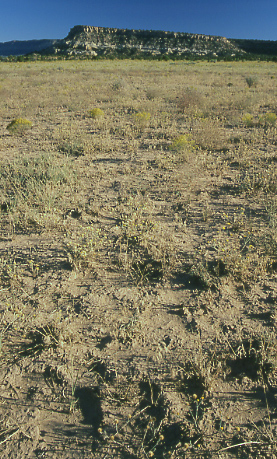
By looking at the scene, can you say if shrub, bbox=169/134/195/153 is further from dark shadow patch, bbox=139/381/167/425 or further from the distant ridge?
the distant ridge

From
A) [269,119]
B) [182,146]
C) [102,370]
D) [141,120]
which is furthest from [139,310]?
[269,119]

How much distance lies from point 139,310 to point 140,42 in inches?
3439

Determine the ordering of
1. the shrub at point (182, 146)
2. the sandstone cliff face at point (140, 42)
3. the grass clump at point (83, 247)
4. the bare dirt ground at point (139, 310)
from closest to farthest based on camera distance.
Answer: the bare dirt ground at point (139, 310) → the grass clump at point (83, 247) → the shrub at point (182, 146) → the sandstone cliff face at point (140, 42)

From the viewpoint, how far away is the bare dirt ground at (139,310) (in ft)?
6.09

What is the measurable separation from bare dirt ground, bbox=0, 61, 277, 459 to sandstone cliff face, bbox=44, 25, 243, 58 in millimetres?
71693

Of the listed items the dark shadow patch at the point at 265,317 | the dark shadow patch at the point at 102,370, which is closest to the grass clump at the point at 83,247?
the dark shadow patch at the point at 102,370

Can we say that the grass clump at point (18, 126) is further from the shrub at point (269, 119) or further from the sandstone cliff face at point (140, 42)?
the sandstone cliff face at point (140, 42)

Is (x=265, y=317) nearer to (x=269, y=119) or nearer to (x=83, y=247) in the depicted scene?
(x=83, y=247)

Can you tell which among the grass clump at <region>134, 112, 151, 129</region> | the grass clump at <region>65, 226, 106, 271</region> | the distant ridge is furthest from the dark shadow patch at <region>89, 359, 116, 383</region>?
the distant ridge

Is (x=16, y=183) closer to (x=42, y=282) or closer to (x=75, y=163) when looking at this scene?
(x=75, y=163)

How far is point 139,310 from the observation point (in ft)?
8.93

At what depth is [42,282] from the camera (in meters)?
3.09

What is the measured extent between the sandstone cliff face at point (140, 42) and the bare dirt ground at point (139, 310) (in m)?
71.7

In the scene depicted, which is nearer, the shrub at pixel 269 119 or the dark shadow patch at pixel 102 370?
the dark shadow patch at pixel 102 370
